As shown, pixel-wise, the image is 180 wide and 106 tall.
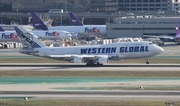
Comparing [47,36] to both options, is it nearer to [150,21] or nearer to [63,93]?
[150,21]

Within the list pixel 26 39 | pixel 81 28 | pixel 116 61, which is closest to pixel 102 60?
pixel 116 61

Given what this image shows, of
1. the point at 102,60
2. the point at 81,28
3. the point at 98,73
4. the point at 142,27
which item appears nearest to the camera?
the point at 98,73

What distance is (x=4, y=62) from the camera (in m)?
95.5

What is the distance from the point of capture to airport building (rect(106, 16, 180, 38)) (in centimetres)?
16266

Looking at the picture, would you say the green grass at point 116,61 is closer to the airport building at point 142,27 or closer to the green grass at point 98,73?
the green grass at point 98,73

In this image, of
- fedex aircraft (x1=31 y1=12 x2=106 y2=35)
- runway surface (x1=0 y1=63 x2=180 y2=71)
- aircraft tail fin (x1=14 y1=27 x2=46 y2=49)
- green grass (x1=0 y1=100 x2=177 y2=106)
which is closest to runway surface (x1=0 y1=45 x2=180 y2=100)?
green grass (x1=0 y1=100 x2=177 y2=106)

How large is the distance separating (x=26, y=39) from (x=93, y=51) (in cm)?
940

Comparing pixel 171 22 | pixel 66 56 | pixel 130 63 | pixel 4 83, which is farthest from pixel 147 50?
pixel 171 22

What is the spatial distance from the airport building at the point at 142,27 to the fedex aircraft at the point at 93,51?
7421cm

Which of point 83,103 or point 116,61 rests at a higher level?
point 83,103

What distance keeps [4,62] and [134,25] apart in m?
75.4

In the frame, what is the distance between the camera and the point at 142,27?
165375 millimetres

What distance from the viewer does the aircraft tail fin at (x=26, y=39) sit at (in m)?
88.2

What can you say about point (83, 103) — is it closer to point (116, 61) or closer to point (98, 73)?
point (98, 73)
